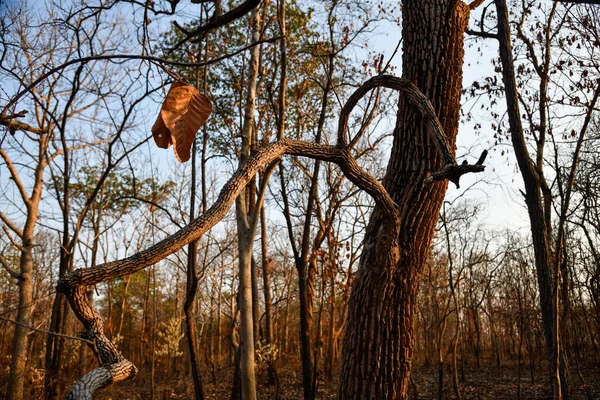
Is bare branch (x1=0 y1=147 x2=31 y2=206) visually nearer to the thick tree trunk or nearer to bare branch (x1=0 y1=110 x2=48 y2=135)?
the thick tree trunk

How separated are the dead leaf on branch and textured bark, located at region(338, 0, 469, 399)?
1558mm

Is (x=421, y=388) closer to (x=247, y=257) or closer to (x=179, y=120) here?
(x=247, y=257)

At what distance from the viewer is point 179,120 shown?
674mm

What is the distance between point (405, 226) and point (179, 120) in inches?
70.6

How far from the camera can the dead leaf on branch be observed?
2.17ft

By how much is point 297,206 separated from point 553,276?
8.78 metres

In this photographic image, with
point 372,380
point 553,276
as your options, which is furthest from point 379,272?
point 553,276

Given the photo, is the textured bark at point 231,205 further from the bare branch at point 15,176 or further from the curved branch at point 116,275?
the bare branch at point 15,176

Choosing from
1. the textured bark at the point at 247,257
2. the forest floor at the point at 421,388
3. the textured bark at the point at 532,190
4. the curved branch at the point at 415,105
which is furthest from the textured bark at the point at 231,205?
the forest floor at the point at 421,388

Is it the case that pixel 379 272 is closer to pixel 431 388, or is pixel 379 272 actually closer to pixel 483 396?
pixel 483 396

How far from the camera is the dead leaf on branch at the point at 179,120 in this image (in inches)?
26.1

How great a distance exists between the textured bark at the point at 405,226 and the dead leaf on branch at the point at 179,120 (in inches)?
61.3

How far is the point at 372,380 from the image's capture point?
2.14 m

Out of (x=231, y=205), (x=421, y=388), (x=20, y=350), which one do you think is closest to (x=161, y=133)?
(x=231, y=205)
